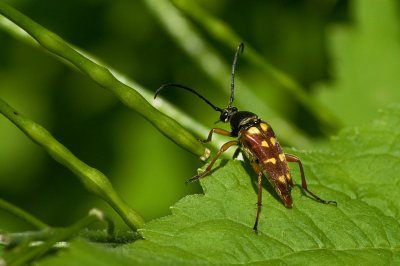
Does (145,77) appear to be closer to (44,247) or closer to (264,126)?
(264,126)

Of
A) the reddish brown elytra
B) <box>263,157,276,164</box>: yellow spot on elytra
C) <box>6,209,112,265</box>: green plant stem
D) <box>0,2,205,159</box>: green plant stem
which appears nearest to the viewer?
<box>6,209,112,265</box>: green plant stem

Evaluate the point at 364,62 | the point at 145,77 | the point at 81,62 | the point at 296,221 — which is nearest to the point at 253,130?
the point at 296,221

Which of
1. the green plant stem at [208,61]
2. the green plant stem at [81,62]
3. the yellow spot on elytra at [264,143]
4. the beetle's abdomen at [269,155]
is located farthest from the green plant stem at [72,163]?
the green plant stem at [208,61]

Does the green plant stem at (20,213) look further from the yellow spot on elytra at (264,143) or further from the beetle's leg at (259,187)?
the yellow spot on elytra at (264,143)

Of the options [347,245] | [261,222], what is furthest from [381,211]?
[261,222]

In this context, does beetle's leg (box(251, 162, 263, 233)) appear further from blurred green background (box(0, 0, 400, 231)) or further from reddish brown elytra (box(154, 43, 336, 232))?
blurred green background (box(0, 0, 400, 231))

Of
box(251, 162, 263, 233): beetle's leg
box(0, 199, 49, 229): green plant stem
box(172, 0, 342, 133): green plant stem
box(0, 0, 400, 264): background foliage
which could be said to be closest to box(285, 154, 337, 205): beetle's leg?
box(251, 162, 263, 233): beetle's leg

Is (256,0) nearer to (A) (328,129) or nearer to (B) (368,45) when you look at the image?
(B) (368,45)
